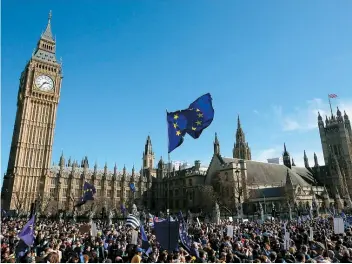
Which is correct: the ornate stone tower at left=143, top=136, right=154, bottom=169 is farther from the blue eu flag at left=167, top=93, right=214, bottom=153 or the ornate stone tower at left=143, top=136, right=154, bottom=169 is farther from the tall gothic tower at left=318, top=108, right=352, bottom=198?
the blue eu flag at left=167, top=93, right=214, bottom=153

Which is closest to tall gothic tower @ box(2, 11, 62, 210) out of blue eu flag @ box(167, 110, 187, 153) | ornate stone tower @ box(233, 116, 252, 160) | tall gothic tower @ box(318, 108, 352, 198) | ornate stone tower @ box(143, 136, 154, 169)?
ornate stone tower @ box(143, 136, 154, 169)

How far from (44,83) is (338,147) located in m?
96.5

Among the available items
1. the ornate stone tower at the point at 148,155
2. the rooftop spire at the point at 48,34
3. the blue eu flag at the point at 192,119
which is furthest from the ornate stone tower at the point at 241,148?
the blue eu flag at the point at 192,119

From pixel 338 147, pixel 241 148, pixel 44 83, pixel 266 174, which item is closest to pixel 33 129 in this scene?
pixel 44 83

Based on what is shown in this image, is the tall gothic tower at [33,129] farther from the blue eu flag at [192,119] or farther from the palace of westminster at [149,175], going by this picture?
the blue eu flag at [192,119]

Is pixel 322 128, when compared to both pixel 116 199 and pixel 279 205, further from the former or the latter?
pixel 116 199

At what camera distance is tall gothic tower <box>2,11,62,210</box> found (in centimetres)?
7138

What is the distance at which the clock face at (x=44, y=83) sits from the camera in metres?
81.4

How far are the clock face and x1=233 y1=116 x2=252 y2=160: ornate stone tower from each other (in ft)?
203

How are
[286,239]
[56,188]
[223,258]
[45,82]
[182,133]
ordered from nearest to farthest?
[223,258], [286,239], [182,133], [56,188], [45,82]

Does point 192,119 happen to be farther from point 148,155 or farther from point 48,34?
point 148,155

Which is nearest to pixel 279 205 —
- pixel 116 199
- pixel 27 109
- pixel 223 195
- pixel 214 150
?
pixel 223 195

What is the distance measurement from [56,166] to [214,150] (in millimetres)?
47872

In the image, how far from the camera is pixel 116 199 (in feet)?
290
